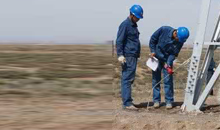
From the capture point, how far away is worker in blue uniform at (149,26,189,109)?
745cm

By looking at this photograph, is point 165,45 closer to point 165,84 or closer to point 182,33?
point 182,33

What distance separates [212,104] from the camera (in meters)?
8.32

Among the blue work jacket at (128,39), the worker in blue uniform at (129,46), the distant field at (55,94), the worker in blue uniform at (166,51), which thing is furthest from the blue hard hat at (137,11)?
the distant field at (55,94)

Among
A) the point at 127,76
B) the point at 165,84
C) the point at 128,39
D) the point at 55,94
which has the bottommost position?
the point at 165,84

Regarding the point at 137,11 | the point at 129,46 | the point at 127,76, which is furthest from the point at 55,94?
the point at 137,11

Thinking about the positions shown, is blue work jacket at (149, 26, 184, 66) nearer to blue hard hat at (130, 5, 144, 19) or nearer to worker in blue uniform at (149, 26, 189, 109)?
worker in blue uniform at (149, 26, 189, 109)

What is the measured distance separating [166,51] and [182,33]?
0.47 m

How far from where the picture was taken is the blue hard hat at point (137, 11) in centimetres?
714

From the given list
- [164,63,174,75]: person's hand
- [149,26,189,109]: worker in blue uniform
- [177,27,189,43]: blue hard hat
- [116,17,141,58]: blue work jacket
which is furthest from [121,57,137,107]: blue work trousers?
[177,27,189,43]: blue hard hat

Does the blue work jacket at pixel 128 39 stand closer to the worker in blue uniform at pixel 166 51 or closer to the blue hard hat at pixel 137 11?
the blue hard hat at pixel 137 11

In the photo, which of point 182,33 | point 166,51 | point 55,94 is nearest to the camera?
point 55,94

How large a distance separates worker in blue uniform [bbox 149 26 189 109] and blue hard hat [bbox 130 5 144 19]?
20.8 inches

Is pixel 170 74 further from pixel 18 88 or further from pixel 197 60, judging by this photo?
pixel 18 88

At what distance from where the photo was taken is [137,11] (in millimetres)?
7152
